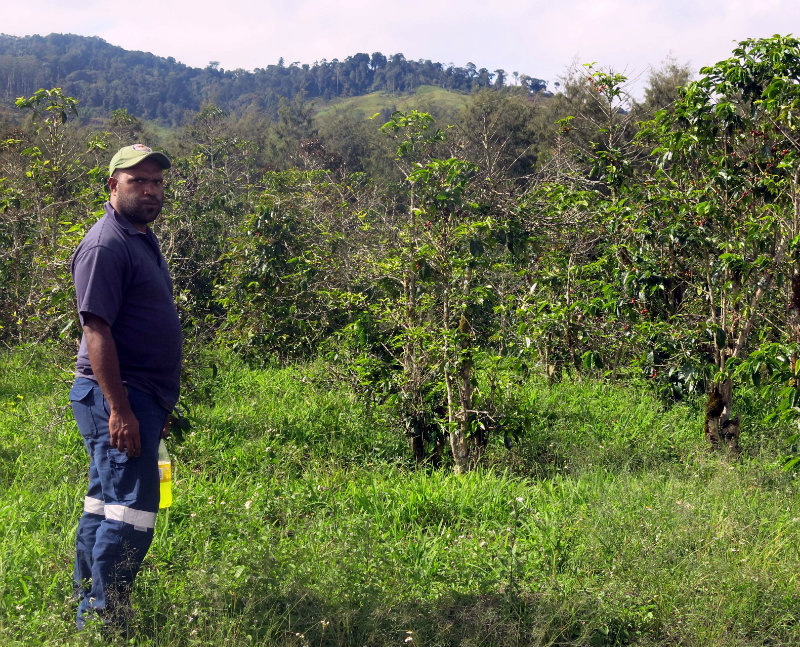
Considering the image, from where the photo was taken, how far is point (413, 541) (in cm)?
335

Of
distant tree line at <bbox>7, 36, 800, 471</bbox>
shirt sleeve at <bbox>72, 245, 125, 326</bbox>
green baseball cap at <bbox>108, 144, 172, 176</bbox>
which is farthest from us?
distant tree line at <bbox>7, 36, 800, 471</bbox>

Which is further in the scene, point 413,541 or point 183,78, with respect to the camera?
point 183,78

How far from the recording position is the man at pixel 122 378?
7.72 ft

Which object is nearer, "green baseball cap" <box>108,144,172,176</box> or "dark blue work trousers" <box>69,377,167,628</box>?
"dark blue work trousers" <box>69,377,167,628</box>

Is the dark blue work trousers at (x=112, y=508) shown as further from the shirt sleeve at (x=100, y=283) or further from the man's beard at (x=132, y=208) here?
the man's beard at (x=132, y=208)

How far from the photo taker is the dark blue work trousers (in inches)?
92.7

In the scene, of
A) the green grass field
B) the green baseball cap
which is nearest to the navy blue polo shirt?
the green baseball cap

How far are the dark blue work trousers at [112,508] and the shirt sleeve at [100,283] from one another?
0.91ft

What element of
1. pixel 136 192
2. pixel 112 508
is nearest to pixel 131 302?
pixel 136 192

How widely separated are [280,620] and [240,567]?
0.24 metres

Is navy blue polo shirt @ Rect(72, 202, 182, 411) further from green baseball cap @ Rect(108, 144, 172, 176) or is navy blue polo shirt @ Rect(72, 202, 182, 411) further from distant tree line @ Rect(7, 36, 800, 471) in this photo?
distant tree line @ Rect(7, 36, 800, 471)

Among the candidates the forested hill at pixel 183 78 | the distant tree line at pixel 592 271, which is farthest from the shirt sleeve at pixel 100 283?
the forested hill at pixel 183 78

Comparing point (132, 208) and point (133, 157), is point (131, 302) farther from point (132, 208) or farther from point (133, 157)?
point (133, 157)

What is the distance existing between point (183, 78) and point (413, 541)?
360ft
